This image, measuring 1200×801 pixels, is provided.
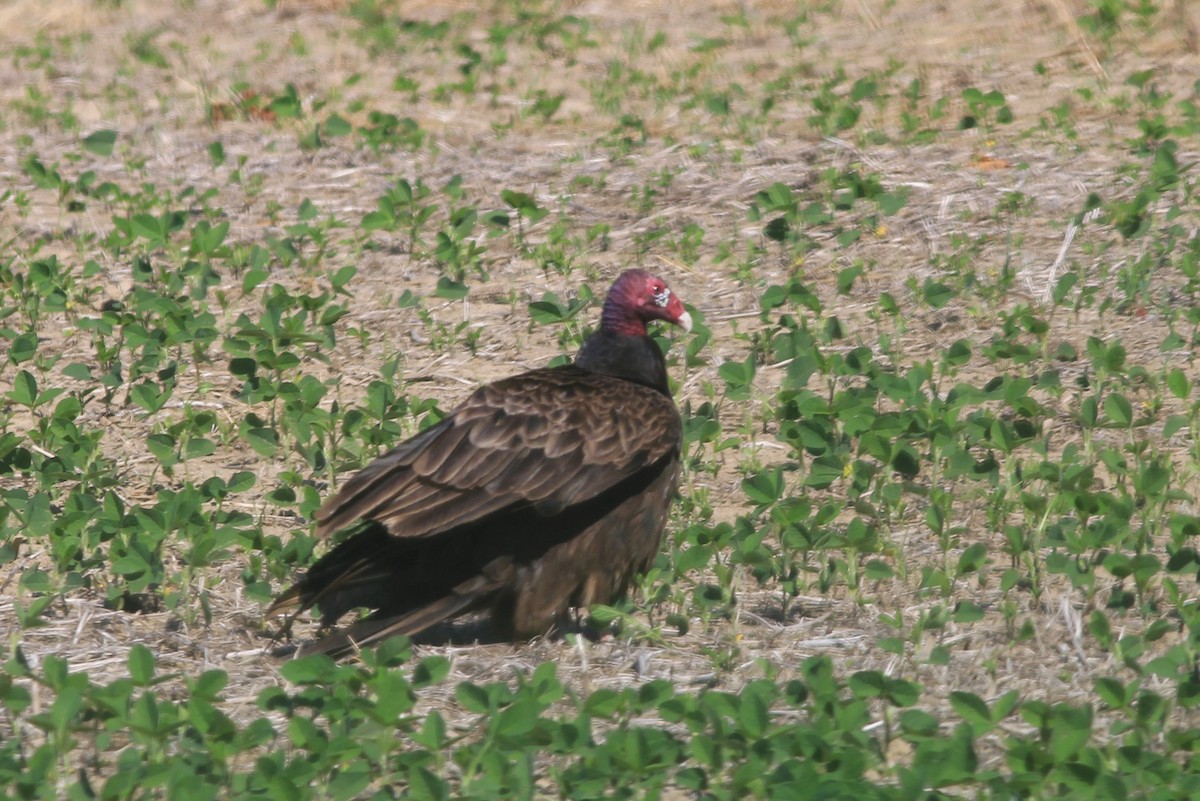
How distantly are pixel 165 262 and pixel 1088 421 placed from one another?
4443mm

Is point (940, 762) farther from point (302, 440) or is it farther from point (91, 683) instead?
point (302, 440)

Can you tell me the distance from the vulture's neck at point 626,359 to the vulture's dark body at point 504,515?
42 cm

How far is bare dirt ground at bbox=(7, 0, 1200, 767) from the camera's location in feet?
17.3

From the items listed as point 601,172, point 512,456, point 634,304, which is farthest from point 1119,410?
point 601,172

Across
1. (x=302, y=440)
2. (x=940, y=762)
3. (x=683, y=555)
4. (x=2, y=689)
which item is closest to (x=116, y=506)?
(x=302, y=440)

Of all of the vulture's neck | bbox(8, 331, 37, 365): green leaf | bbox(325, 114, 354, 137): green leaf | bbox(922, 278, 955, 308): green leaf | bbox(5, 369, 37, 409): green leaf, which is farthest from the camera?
bbox(325, 114, 354, 137): green leaf

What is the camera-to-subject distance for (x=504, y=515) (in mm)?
5406

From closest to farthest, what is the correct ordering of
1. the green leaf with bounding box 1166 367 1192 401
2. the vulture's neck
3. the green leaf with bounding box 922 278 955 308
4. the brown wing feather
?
the brown wing feather
the vulture's neck
the green leaf with bounding box 1166 367 1192 401
the green leaf with bounding box 922 278 955 308

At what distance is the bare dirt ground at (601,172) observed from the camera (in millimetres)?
5285

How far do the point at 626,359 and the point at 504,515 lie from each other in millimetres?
930

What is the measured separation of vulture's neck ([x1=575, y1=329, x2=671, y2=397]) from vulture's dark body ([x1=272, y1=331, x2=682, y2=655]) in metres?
0.42

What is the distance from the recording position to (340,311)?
299 inches

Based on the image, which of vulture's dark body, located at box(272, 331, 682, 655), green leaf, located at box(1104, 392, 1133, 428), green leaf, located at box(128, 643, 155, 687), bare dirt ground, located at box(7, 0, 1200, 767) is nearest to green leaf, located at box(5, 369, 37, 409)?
bare dirt ground, located at box(7, 0, 1200, 767)

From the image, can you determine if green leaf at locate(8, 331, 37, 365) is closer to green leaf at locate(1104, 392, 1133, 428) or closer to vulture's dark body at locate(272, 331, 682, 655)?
vulture's dark body at locate(272, 331, 682, 655)
